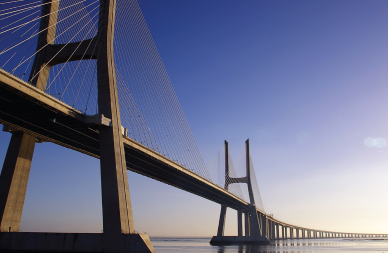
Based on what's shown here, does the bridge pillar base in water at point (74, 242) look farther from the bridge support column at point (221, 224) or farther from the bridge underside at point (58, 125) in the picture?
the bridge support column at point (221, 224)

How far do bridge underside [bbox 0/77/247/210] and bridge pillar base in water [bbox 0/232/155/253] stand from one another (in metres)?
7.07

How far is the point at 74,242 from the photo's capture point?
2286 centimetres

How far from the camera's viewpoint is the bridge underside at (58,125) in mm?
20297

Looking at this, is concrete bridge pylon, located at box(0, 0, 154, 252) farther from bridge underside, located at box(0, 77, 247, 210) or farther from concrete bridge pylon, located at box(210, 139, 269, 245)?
concrete bridge pylon, located at box(210, 139, 269, 245)

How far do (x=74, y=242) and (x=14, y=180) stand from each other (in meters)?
6.02

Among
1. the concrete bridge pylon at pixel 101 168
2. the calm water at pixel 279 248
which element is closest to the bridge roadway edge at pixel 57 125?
the concrete bridge pylon at pixel 101 168

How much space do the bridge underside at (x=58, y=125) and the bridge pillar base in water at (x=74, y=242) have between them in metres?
7.07

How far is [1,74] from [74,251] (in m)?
11.3

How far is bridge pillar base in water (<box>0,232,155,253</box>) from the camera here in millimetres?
22406

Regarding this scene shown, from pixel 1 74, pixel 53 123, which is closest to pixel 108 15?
pixel 53 123

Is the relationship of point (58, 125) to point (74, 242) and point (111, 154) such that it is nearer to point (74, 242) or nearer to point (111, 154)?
point (111, 154)

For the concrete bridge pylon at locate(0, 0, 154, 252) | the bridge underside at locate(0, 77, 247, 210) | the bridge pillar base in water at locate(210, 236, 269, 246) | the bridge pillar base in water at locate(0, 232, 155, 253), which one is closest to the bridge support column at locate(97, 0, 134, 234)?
the concrete bridge pylon at locate(0, 0, 154, 252)

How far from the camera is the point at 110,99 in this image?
2486 cm

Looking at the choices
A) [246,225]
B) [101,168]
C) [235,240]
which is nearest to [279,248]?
[235,240]
